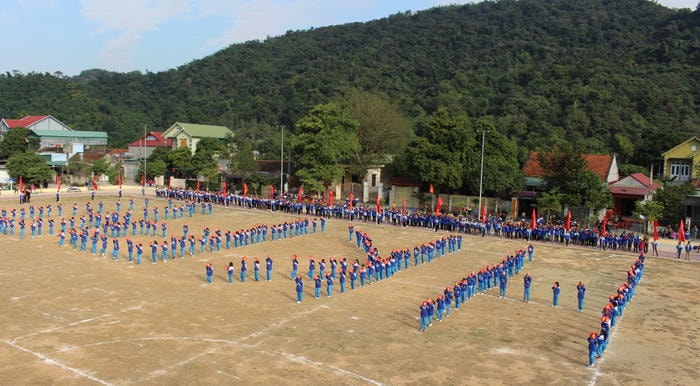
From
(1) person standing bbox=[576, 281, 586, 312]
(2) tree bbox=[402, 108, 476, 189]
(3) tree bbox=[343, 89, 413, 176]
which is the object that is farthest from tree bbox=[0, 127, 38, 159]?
(1) person standing bbox=[576, 281, 586, 312]

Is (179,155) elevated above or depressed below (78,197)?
above

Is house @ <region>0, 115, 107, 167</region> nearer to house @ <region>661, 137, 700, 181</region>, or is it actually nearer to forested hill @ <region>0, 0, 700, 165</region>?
forested hill @ <region>0, 0, 700, 165</region>

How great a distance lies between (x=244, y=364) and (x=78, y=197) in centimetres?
3865

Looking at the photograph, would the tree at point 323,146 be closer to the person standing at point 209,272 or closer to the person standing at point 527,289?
the person standing at point 209,272

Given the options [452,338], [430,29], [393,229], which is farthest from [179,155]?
[430,29]

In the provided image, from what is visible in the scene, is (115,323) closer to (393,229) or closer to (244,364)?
(244,364)

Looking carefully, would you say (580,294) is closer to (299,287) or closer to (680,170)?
(299,287)

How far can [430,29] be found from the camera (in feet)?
411

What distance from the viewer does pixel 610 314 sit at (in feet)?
52.1

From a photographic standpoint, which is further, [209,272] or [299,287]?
[209,272]

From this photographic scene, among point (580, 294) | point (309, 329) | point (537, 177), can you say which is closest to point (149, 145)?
point (537, 177)

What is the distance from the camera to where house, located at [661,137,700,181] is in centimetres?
4094

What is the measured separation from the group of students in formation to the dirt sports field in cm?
33

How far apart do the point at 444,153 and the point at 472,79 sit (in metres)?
48.1
